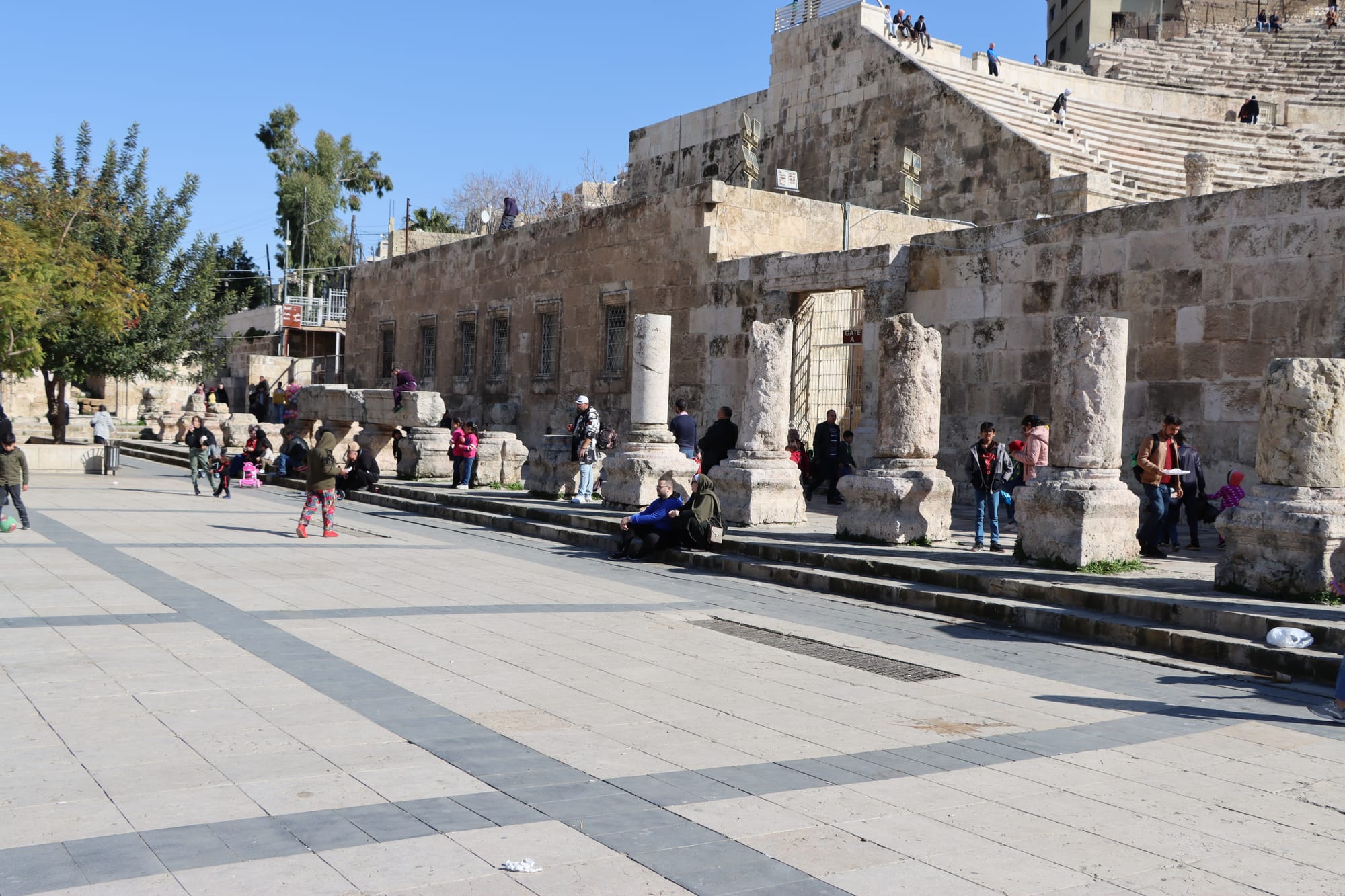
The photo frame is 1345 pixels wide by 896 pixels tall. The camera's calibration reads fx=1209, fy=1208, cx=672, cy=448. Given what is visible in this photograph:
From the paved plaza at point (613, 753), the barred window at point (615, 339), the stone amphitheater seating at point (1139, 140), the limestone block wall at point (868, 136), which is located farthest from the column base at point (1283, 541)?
the barred window at point (615, 339)

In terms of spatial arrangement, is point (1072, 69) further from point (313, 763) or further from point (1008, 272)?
point (313, 763)

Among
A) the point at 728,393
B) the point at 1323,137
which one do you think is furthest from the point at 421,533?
the point at 1323,137

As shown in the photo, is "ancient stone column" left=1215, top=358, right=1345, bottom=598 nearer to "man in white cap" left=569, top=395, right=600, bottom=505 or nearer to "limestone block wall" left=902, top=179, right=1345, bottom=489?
"limestone block wall" left=902, top=179, right=1345, bottom=489

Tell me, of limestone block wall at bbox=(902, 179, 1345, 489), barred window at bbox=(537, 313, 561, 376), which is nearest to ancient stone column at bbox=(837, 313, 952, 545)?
limestone block wall at bbox=(902, 179, 1345, 489)

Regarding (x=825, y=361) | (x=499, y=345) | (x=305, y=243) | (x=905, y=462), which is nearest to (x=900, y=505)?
(x=905, y=462)

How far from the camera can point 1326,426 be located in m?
9.15

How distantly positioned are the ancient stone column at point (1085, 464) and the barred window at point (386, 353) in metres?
24.4

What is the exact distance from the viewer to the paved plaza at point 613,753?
3924 mm

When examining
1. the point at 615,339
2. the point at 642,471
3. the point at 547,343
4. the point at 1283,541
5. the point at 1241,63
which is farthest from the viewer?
the point at 1241,63

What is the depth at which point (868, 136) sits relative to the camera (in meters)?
28.3

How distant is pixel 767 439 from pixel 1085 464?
14.6ft

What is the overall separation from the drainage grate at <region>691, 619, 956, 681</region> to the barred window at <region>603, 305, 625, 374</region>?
46.9ft

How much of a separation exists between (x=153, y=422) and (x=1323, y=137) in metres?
32.3

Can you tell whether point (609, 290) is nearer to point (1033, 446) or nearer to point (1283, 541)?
point (1033, 446)
